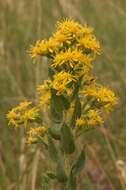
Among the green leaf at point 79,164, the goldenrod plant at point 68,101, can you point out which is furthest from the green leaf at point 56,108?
the green leaf at point 79,164

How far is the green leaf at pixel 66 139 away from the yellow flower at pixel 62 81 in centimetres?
9

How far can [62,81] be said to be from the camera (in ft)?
4.50

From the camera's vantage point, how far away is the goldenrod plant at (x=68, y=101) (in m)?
1.41

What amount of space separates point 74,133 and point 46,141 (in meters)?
0.08

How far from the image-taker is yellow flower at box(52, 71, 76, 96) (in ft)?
4.49

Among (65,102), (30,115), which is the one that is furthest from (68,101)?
(30,115)

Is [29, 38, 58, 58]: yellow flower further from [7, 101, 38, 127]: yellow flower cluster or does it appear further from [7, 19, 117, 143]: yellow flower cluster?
[7, 101, 38, 127]: yellow flower cluster

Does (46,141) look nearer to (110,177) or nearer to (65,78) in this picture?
(65,78)

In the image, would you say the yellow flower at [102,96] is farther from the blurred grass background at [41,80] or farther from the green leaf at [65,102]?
the blurred grass background at [41,80]

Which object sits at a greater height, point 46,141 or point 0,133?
point 0,133

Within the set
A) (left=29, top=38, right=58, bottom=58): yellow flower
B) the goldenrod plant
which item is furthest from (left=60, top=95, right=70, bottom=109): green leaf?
(left=29, top=38, right=58, bottom=58): yellow flower

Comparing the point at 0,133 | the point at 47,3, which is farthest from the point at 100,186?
the point at 47,3

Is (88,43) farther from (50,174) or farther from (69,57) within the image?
(50,174)

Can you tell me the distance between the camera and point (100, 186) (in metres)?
2.29
